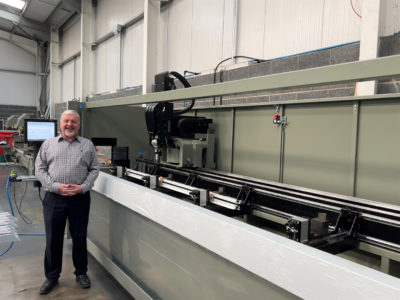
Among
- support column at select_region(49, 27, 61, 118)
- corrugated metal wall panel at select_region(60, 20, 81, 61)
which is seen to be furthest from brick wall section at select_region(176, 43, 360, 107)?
support column at select_region(49, 27, 61, 118)

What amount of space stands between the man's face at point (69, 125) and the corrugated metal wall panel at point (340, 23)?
1.82 meters

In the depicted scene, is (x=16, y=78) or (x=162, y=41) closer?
(x=162, y=41)

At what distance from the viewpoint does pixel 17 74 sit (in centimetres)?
941

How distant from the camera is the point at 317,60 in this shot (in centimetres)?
222

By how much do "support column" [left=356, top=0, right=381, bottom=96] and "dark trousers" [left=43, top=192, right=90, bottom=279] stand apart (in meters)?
1.76

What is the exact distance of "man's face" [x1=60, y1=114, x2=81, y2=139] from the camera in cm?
175

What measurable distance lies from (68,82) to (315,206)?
805 centimetres

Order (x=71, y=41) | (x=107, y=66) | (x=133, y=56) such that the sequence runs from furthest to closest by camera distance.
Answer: (x=71, y=41), (x=107, y=66), (x=133, y=56)

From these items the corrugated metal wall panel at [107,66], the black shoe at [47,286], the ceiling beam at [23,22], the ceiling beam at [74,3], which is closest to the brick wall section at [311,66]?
the black shoe at [47,286]

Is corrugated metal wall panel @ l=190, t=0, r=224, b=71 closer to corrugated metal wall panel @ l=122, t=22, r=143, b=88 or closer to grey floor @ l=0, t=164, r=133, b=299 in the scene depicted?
corrugated metal wall panel @ l=122, t=22, r=143, b=88

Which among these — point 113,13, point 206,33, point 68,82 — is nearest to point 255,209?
point 206,33

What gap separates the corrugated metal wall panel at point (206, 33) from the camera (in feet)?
10.8

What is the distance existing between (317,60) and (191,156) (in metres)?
1.15

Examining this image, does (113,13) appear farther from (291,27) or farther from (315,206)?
(315,206)
